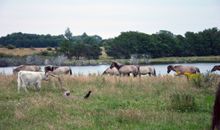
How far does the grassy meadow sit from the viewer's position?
11.2 meters

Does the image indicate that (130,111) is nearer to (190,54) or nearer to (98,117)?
(98,117)

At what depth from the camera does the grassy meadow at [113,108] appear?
36.8 feet

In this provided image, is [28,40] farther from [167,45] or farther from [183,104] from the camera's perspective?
[183,104]

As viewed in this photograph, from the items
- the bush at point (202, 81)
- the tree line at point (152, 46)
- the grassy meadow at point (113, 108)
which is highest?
the tree line at point (152, 46)

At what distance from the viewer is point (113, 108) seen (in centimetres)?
1429

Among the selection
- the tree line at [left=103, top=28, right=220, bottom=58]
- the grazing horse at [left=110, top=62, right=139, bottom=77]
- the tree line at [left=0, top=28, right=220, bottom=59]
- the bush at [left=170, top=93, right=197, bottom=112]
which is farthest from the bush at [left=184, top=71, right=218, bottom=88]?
the tree line at [left=103, top=28, right=220, bottom=58]

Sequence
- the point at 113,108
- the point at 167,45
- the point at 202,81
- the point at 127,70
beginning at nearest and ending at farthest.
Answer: the point at 113,108 → the point at 202,81 → the point at 127,70 → the point at 167,45

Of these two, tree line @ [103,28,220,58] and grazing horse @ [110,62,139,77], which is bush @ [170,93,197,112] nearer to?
grazing horse @ [110,62,139,77]

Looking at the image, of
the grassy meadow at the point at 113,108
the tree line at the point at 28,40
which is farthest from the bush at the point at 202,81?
the tree line at the point at 28,40

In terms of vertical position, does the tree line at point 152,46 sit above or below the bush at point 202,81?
above

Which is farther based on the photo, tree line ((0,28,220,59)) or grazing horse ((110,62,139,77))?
tree line ((0,28,220,59))

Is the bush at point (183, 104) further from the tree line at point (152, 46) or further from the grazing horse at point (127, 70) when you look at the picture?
the tree line at point (152, 46)

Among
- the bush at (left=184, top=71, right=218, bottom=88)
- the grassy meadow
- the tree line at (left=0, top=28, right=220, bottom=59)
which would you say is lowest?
the grassy meadow

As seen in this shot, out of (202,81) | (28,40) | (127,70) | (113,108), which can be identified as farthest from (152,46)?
(113,108)
